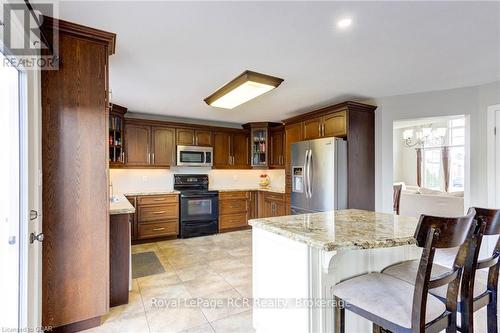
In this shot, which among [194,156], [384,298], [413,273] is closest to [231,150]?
[194,156]

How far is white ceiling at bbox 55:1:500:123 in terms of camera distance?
170cm

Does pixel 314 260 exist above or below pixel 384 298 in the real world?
above

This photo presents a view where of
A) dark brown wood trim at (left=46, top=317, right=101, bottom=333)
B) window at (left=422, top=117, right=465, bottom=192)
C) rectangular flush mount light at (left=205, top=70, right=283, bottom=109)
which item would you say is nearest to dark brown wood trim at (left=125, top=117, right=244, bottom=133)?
rectangular flush mount light at (left=205, top=70, right=283, bottom=109)

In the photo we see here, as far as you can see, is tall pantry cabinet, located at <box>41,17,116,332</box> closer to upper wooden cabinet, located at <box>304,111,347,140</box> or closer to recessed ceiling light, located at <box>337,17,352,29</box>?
recessed ceiling light, located at <box>337,17,352,29</box>

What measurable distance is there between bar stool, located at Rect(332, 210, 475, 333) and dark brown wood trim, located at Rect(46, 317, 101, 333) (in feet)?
6.17

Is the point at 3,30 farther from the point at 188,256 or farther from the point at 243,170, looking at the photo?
the point at 243,170

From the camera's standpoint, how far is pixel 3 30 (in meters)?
1.33

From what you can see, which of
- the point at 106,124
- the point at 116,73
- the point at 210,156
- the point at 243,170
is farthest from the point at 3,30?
the point at 243,170

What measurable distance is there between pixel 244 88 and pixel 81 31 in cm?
158

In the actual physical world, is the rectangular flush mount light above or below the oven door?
above

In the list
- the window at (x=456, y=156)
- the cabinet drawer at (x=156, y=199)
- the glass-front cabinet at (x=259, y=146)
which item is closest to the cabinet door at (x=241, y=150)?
the glass-front cabinet at (x=259, y=146)

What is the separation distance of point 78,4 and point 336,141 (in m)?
3.07

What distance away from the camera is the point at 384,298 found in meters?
1.29

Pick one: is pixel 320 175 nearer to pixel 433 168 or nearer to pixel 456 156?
pixel 456 156
